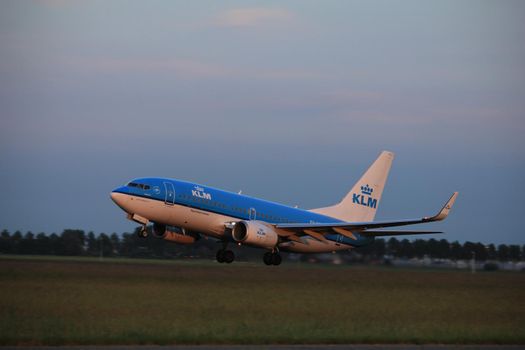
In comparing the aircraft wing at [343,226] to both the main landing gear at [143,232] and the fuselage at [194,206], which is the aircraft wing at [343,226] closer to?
the fuselage at [194,206]

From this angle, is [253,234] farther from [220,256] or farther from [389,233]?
[389,233]

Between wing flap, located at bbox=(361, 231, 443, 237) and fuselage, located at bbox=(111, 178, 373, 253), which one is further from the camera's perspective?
wing flap, located at bbox=(361, 231, 443, 237)

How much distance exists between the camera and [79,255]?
5362 centimetres

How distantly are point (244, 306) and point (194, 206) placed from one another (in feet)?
52.3

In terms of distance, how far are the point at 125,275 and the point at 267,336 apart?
16.4 m

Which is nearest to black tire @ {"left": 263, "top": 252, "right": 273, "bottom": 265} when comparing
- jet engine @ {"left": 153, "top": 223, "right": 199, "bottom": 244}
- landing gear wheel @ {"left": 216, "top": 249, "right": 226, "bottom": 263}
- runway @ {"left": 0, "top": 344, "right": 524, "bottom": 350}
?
landing gear wheel @ {"left": 216, "top": 249, "right": 226, "bottom": 263}

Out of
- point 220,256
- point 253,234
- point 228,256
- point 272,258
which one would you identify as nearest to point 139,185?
point 253,234

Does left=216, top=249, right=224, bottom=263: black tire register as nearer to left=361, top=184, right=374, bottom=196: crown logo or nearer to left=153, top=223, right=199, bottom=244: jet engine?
left=153, top=223, right=199, bottom=244: jet engine

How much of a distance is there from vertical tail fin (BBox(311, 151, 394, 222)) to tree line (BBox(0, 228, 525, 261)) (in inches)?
72.6

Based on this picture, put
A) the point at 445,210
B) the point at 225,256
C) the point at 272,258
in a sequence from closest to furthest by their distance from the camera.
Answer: the point at 445,210 → the point at 225,256 → the point at 272,258

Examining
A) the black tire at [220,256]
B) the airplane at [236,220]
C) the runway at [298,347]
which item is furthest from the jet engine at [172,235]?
the runway at [298,347]

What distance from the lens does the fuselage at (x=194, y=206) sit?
39844 millimetres

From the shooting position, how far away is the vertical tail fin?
4812 cm

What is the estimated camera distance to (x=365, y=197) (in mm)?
49281
